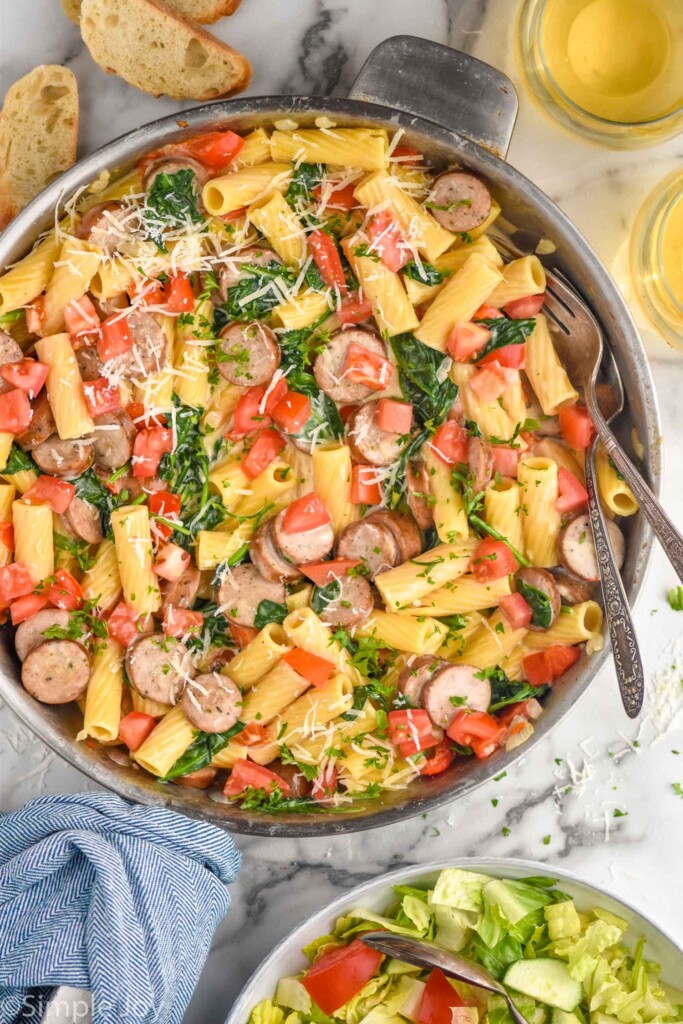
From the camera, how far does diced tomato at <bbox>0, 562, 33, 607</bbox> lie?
2.66m

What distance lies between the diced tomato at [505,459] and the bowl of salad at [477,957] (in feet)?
3.61

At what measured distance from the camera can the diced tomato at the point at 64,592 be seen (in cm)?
270

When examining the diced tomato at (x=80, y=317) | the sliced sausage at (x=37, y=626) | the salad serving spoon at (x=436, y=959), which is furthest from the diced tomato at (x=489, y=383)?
the salad serving spoon at (x=436, y=959)

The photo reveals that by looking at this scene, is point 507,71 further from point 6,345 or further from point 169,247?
point 6,345

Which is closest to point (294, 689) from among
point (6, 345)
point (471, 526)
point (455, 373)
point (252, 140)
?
point (471, 526)

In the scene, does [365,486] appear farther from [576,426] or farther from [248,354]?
[576,426]

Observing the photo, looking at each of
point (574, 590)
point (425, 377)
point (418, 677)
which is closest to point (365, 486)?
point (425, 377)

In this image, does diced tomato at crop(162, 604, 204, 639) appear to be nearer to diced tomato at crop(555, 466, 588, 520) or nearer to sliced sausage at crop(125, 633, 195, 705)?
sliced sausage at crop(125, 633, 195, 705)

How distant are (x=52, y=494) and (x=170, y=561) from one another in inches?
14.8

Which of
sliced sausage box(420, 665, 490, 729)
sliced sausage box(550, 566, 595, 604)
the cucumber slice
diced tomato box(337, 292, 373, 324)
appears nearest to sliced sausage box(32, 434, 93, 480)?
diced tomato box(337, 292, 373, 324)

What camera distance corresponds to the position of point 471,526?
275cm

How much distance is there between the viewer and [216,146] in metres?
2.61

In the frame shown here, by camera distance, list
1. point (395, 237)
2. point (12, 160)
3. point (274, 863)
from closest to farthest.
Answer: point (395, 237) → point (12, 160) → point (274, 863)

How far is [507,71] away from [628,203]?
0.54m
